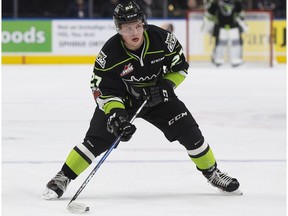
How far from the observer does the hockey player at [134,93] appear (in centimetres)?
394

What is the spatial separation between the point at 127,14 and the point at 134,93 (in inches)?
15.5

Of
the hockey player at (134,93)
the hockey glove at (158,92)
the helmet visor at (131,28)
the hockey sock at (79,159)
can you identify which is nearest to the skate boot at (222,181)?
the hockey player at (134,93)

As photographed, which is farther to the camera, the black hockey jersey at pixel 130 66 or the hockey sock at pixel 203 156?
the hockey sock at pixel 203 156

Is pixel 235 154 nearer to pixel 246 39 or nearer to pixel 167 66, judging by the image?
pixel 167 66

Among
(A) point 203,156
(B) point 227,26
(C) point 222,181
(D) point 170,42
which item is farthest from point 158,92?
(B) point 227,26

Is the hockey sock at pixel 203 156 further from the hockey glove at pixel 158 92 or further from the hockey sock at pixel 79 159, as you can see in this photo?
the hockey sock at pixel 79 159

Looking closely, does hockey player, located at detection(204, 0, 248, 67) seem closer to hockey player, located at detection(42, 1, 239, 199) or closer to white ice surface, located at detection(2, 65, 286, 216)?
white ice surface, located at detection(2, 65, 286, 216)

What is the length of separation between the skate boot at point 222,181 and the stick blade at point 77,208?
719mm

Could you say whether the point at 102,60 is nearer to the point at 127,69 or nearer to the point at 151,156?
the point at 127,69

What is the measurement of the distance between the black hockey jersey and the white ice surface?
47 cm

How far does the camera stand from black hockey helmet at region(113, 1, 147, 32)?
389 centimetres

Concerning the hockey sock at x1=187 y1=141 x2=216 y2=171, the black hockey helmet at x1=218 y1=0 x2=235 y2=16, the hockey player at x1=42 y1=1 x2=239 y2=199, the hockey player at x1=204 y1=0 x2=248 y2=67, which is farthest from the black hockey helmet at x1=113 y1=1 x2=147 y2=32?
the black hockey helmet at x1=218 y1=0 x2=235 y2=16

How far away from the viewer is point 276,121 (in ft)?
22.8

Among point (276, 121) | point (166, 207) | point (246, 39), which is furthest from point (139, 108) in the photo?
point (246, 39)
